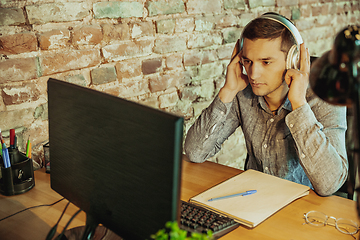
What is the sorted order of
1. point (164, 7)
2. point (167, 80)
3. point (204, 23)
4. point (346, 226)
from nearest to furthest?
point (346, 226), point (164, 7), point (167, 80), point (204, 23)

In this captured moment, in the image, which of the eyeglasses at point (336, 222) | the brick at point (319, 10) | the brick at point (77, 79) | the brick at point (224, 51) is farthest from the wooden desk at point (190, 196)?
the brick at point (319, 10)

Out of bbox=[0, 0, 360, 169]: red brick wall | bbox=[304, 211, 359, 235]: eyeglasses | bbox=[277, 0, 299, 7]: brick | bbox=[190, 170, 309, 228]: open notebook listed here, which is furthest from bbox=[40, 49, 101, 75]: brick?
bbox=[277, 0, 299, 7]: brick

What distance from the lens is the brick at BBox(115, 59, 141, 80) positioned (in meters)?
1.55

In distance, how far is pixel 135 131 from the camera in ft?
2.03

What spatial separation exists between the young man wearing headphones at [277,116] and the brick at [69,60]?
0.55m

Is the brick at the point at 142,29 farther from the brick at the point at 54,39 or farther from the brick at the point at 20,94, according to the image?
the brick at the point at 20,94

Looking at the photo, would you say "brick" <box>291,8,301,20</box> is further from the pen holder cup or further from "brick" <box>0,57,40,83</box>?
the pen holder cup

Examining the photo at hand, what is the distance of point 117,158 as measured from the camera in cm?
66

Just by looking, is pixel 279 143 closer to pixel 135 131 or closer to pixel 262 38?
pixel 262 38

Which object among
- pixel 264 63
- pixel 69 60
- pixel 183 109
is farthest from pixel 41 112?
pixel 264 63

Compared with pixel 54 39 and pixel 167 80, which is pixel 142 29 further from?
pixel 54 39

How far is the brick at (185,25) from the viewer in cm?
175

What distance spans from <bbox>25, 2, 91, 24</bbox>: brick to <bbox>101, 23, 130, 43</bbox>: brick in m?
0.11

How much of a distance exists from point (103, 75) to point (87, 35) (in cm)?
19
